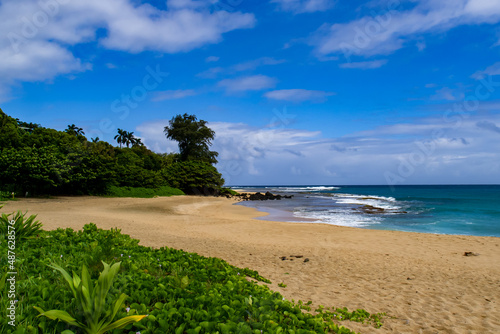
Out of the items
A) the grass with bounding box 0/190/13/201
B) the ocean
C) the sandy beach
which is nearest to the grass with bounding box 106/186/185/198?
the grass with bounding box 0/190/13/201

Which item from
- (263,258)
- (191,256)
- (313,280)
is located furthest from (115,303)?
(263,258)

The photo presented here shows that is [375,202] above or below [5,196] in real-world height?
below

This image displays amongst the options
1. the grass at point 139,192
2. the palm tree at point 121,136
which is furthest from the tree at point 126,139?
the grass at point 139,192

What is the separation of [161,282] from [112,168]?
97.2ft

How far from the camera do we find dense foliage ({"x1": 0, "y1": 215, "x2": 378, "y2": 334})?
2898mm

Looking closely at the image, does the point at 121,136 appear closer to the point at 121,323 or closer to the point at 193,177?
the point at 193,177

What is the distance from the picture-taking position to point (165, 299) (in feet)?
11.6

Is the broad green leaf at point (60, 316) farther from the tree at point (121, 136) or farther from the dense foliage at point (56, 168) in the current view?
the tree at point (121, 136)

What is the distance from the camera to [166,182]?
4528 cm

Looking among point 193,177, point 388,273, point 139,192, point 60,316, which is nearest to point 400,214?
point 388,273

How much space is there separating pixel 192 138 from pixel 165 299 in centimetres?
5655

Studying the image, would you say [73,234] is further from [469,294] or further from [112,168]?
[112,168]

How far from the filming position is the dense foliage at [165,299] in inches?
114

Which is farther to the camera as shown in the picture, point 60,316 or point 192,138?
point 192,138
